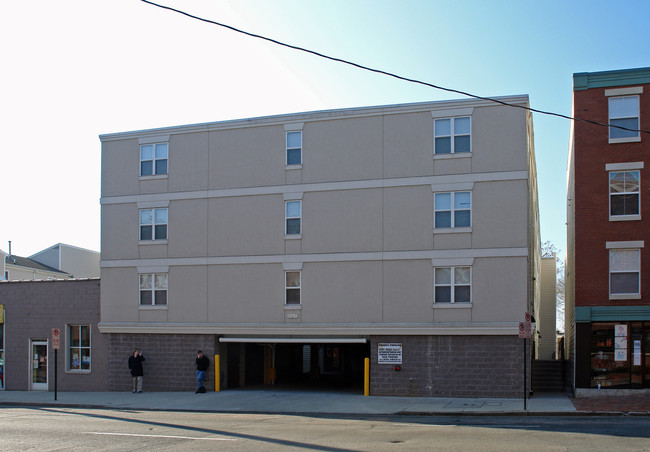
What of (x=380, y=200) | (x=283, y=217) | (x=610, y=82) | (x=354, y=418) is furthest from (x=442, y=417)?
(x=610, y=82)

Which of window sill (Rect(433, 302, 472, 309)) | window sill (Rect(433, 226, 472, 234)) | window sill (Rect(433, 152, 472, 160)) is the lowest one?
window sill (Rect(433, 302, 472, 309))

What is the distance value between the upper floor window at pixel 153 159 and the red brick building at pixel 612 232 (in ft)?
52.8

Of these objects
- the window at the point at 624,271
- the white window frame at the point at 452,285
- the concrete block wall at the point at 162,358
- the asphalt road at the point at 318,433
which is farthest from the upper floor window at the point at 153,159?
the window at the point at 624,271

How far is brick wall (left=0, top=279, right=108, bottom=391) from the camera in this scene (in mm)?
29516

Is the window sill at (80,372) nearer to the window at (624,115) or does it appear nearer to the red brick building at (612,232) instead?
the red brick building at (612,232)

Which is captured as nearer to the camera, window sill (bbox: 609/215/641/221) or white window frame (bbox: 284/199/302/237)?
window sill (bbox: 609/215/641/221)

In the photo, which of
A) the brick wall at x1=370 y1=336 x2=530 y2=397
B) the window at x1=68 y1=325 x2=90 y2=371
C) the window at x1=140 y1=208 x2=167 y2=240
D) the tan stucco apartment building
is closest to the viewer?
the brick wall at x1=370 y1=336 x2=530 y2=397

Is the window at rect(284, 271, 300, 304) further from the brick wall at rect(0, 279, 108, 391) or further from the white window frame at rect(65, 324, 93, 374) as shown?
the white window frame at rect(65, 324, 93, 374)

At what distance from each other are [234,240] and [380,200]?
6143mm

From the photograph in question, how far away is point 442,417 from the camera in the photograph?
19.9m

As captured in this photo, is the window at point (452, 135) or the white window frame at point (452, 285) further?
the window at point (452, 135)

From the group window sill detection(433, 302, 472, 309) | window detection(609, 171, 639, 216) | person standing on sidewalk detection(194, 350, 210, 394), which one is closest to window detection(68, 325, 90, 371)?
person standing on sidewalk detection(194, 350, 210, 394)

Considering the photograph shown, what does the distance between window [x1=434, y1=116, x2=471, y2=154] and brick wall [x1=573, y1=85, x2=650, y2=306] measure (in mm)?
3707

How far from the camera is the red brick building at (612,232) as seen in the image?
75.5 ft
